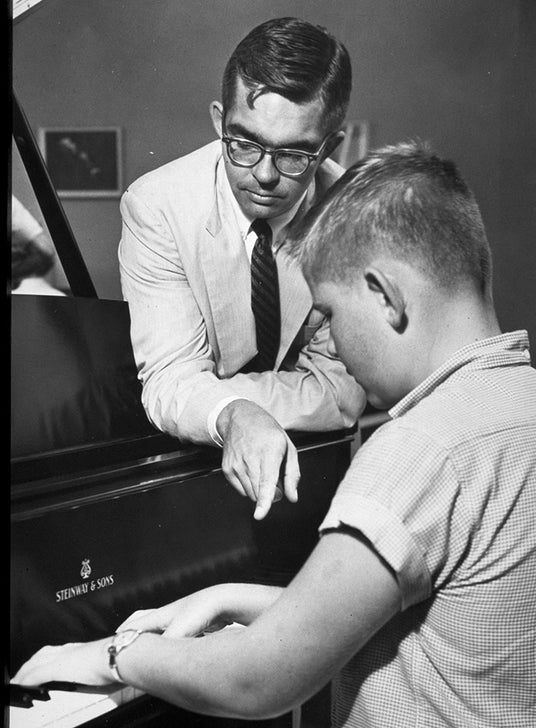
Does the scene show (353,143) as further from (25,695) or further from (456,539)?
(25,695)

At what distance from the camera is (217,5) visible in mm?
1407

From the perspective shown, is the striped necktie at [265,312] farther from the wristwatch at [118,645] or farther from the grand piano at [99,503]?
the wristwatch at [118,645]

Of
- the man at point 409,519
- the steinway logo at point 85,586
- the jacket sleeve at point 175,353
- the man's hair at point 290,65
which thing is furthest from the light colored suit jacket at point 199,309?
the man at point 409,519

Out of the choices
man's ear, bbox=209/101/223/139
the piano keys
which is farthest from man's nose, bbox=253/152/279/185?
the piano keys

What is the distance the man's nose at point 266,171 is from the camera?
54.3 inches

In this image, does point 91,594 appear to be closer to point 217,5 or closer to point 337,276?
point 337,276

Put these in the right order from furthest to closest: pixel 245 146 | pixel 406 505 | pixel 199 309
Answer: pixel 199 309 < pixel 245 146 < pixel 406 505

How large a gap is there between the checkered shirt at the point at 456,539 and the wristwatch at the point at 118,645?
0.99ft

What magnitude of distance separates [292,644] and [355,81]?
1083 millimetres

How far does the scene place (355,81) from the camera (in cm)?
150

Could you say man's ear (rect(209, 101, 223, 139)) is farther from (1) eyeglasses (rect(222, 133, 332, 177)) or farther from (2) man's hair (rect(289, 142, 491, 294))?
(2) man's hair (rect(289, 142, 491, 294))

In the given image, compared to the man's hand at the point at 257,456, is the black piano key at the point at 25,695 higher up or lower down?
lower down

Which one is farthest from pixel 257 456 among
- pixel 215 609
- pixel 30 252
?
pixel 30 252

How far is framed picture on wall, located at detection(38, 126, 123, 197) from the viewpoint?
4.58 ft
